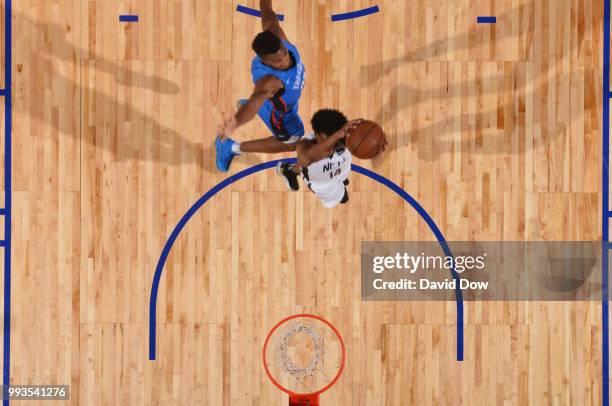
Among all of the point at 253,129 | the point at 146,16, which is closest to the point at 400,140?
the point at 253,129

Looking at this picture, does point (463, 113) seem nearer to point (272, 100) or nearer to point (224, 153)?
point (272, 100)

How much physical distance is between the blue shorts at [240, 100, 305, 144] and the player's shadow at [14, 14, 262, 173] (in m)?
0.67

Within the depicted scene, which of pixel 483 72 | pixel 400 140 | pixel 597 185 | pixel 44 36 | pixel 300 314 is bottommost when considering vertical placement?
pixel 300 314

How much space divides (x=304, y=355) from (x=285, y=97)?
2.47 meters

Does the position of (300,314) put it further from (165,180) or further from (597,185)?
(597,185)

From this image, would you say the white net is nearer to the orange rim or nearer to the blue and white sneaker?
the orange rim

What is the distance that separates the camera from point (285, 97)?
5.07m

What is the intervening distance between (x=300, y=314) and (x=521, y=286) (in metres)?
2.17

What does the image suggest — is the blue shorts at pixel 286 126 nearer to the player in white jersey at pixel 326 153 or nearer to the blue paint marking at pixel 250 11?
the player in white jersey at pixel 326 153

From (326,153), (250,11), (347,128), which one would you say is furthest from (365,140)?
(250,11)

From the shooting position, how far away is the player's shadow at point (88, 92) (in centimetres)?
572

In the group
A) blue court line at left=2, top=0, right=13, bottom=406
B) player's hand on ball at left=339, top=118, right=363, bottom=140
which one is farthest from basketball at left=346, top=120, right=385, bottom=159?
blue court line at left=2, top=0, right=13, bottom=406

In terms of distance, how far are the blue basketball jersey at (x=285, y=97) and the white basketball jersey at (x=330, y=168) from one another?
0.24 metres

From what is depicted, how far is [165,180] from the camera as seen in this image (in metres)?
5.73
